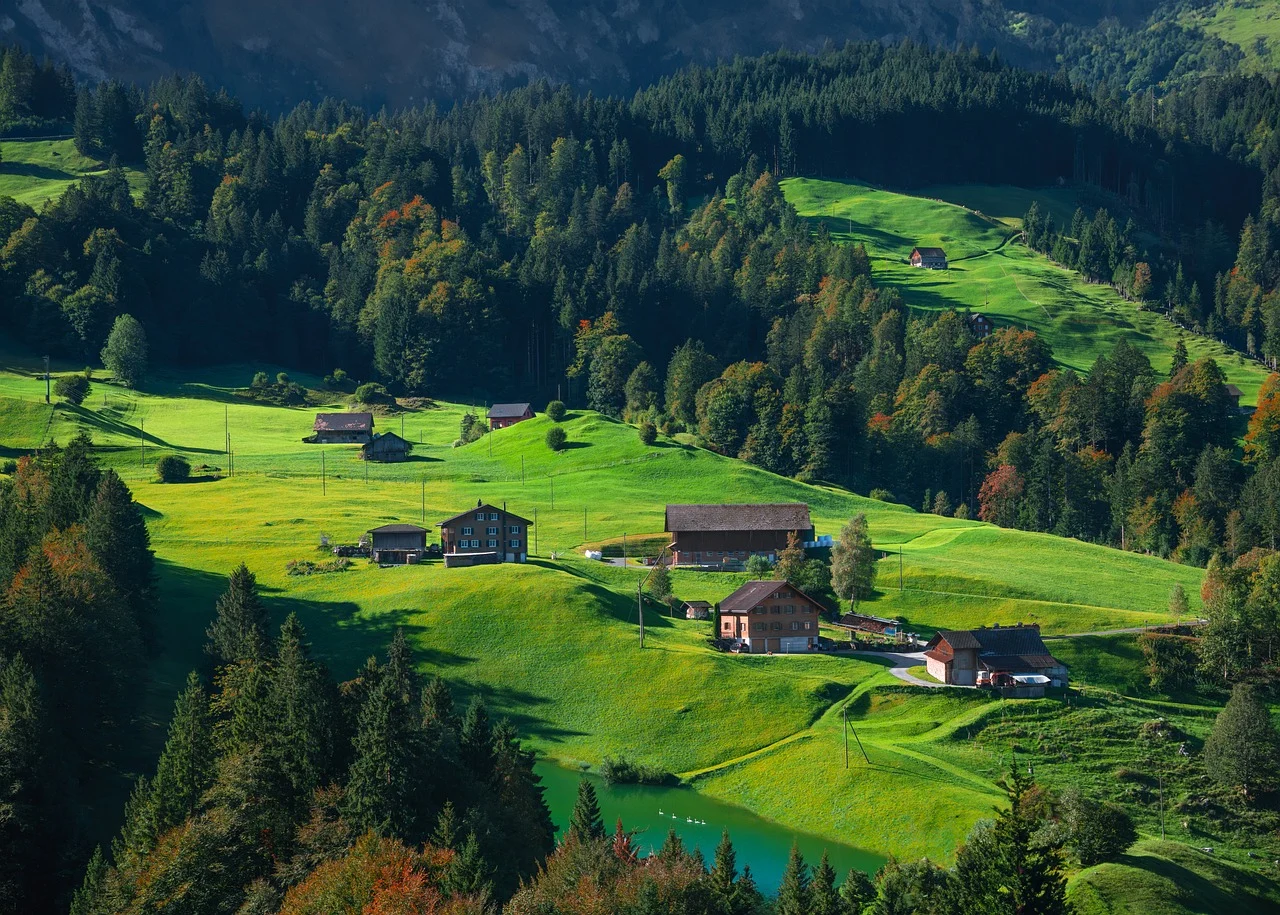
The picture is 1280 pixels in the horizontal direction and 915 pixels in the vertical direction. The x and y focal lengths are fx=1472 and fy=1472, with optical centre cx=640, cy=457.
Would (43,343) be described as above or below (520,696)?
above

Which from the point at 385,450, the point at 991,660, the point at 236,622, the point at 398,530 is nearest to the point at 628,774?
the point at 236,622

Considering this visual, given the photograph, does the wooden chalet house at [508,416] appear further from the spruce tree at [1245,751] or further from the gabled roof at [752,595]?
the spruce tree at [1245,751]

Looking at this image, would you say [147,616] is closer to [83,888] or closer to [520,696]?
[520,696]

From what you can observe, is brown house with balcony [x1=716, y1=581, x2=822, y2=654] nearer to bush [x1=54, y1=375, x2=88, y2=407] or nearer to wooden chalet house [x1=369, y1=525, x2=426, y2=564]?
wooden chalet house [x1=369, y1=525, x2=426, y2=564]

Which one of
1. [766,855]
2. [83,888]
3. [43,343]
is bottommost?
[766,855]

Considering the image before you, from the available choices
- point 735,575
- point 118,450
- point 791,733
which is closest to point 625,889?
point 791,733
